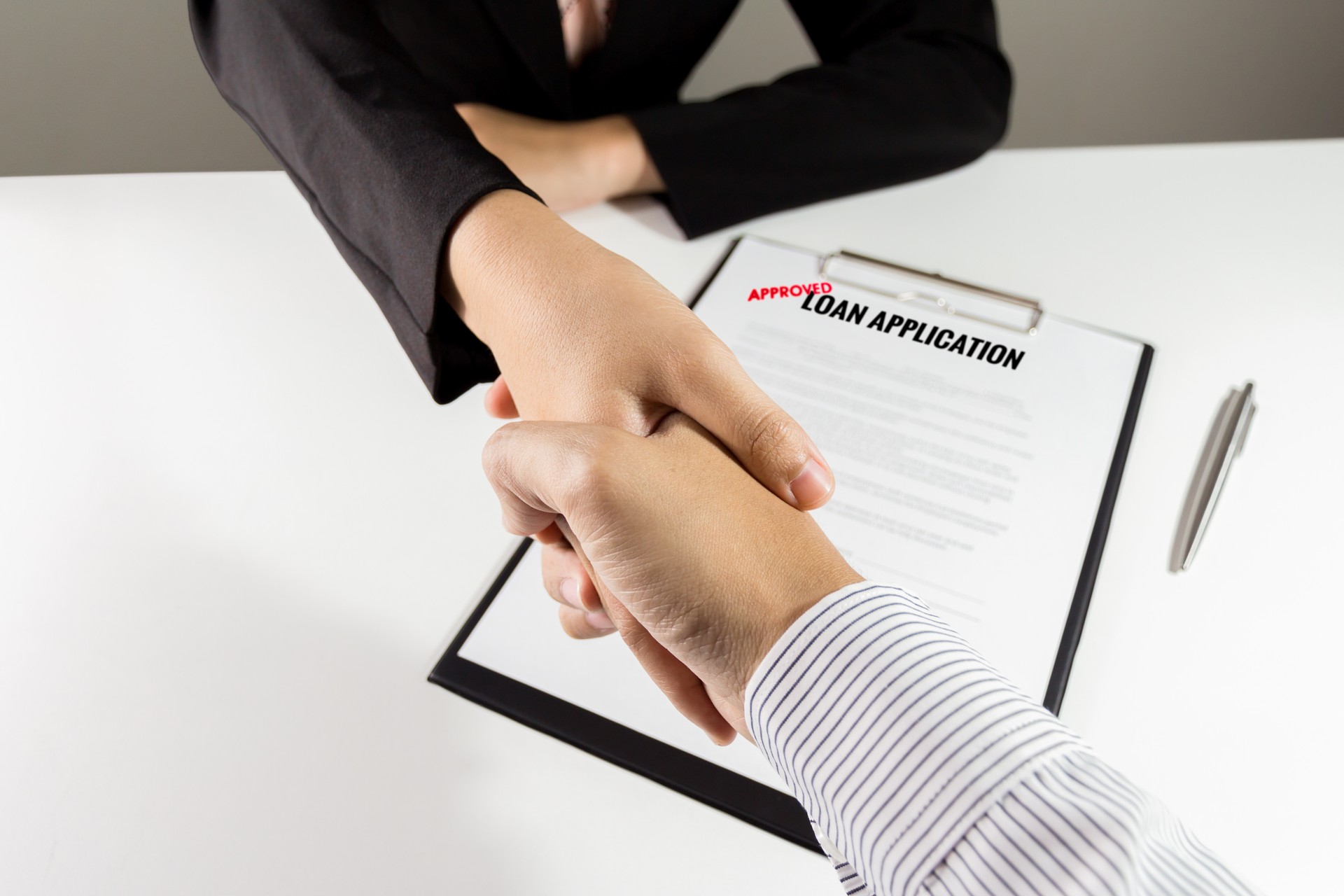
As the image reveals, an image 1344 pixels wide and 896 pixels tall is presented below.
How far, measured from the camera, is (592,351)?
477 millimetres

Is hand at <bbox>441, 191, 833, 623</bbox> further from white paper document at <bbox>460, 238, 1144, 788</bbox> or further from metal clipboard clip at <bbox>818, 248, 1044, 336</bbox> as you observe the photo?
metal clipboard clip at <bbox>818, 248, 1044, 336</bbox>

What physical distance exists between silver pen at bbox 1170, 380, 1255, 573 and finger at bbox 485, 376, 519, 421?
1.46ft

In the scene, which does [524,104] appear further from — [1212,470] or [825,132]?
[1212,470]

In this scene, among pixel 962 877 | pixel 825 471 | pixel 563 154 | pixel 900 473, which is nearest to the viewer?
pixel 962 877

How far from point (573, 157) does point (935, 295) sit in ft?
1.11

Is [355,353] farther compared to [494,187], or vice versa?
[355,353]

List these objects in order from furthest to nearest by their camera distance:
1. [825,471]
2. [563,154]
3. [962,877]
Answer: [563,154]
[825,471]
[962,877]

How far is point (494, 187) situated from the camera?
1.79 feet

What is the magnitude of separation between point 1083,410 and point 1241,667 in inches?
7.9

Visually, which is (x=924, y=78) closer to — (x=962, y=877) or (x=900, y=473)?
(x=900, y=473)

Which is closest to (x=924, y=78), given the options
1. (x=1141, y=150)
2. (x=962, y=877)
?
(x=1141, y=150)

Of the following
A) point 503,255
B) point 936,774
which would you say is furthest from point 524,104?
point 936,774

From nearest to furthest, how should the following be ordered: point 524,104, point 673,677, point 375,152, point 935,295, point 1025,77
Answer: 1. point 673,677
2. point 375,152
3. point 935,295
4. point 524,104
5. point 1025,77

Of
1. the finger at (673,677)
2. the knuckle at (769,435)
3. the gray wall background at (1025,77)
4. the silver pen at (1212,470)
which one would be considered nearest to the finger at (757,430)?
the knuckle at (769,435)
